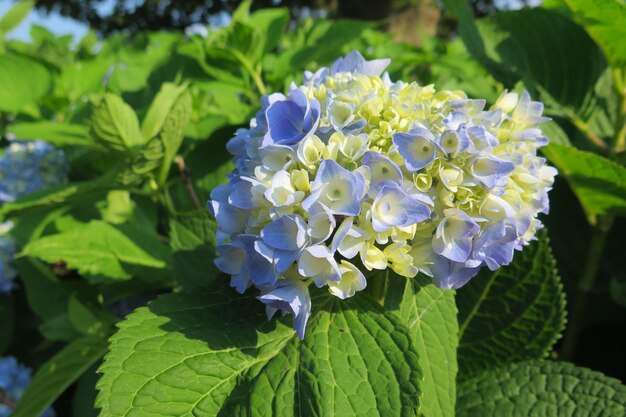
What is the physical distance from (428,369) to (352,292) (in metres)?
0.25

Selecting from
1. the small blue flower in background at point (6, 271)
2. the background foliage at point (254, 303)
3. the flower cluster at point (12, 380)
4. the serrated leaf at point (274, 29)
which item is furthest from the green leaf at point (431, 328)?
the small blue flower in background at point (6, 271)

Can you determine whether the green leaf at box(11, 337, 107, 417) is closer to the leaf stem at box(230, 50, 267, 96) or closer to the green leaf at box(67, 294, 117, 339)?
the green leaf at box(67, 294, 117, 339)

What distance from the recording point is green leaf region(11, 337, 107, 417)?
1.56 meters

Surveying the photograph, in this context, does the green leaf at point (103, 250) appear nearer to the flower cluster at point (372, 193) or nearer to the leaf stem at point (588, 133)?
the flower cluster at point (372, 193)

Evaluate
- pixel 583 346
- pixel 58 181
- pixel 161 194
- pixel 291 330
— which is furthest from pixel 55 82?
pixel 583 346

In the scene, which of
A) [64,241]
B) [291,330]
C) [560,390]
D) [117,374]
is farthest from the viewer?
[64,241]

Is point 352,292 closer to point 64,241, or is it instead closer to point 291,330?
point 291,330

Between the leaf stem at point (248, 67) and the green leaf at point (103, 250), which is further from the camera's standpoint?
the leaf stem at point (248, 67)

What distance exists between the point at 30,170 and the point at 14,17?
5.80ft

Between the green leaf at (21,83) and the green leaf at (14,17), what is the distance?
50.7 inches

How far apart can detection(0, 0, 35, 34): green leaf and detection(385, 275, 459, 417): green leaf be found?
3319 mm

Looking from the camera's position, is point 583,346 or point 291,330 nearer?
point 291,330

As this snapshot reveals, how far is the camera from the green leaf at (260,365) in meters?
0.94

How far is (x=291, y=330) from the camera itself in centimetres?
108
